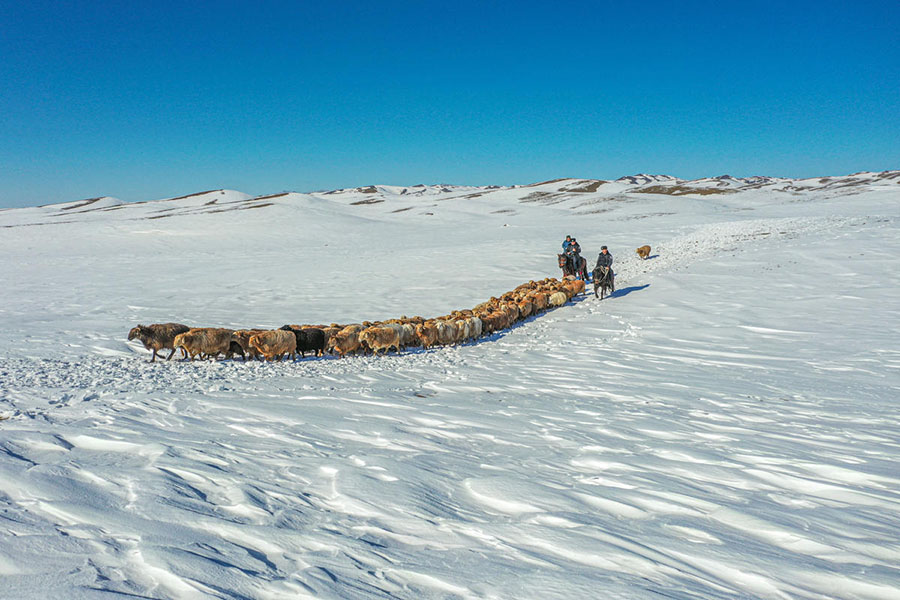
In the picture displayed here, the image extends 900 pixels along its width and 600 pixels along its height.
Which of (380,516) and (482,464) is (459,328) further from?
(380,516)

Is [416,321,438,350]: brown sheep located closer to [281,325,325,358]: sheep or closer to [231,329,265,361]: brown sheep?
[281,325,325,358]: sheep

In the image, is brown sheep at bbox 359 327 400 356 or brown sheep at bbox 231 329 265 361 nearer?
brown sheep at bbox 231 329 265 361

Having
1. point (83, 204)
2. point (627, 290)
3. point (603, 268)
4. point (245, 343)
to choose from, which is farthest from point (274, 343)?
point (83, 204)

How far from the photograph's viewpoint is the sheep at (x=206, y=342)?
322 inches

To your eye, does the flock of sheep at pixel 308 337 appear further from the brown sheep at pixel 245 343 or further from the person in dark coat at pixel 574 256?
the person in dark coat at pixel 574 256

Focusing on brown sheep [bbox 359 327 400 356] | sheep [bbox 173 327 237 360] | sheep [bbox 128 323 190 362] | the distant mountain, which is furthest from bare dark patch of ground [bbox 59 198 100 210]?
brown sheep [bbox 359 327 400 356]

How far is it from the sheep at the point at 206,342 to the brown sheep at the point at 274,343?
1.41 feet

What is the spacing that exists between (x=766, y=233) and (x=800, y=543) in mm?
25150

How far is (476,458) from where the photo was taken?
167 inches

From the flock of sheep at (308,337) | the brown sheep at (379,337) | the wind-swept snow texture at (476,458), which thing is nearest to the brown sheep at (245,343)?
the flock of sheep at (308,337)

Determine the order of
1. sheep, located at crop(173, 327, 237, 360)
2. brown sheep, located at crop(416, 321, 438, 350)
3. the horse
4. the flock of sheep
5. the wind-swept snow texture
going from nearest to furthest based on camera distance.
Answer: the wind-swept snow texture < sheep, located at crop(173, 327, 237, 360) < the flock of sheep < brown sheep, located at crop(416, 321, 438, 350) < the horse

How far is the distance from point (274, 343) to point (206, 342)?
41.2 inches

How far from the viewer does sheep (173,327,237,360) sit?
26.8 ft

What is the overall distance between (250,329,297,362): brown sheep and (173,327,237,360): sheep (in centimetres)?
43
